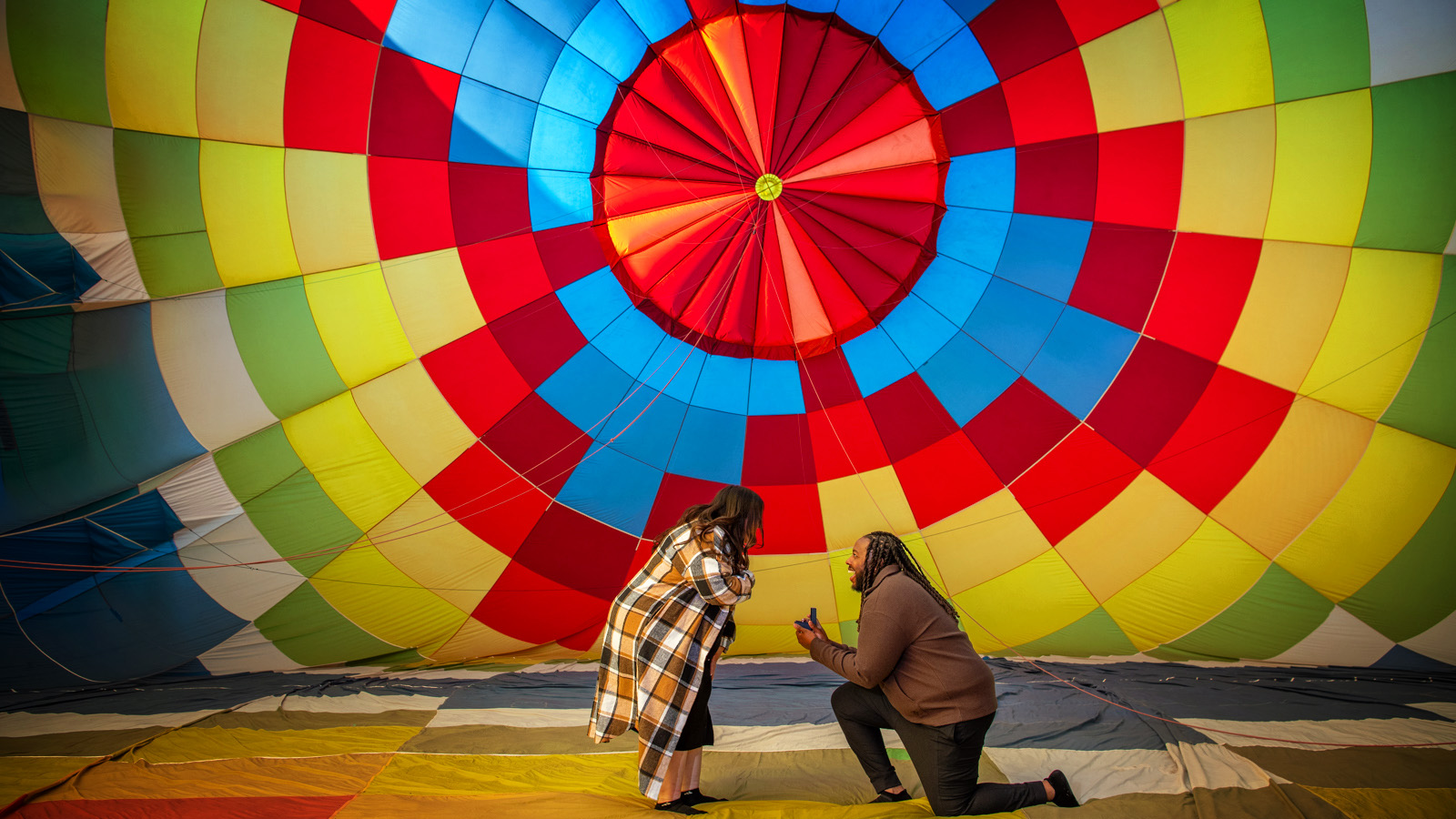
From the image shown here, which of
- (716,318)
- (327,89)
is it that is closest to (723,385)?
(716,318)

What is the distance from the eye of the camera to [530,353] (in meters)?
4.09

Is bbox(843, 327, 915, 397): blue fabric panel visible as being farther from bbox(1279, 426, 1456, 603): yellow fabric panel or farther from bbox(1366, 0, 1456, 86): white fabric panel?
bbox(1366, 0, 1456, 86): white fabric panel

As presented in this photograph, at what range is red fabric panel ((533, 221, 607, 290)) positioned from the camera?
3918mm

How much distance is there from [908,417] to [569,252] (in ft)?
6.73

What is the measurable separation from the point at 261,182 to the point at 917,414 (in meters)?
3.53

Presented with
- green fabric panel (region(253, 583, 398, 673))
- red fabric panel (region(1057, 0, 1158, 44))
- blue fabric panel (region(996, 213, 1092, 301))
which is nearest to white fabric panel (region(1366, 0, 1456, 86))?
red fabric panel (region(1057, 0, 1158, 44))

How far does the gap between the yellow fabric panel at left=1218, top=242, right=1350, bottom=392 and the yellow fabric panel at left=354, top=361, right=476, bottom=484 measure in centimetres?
406

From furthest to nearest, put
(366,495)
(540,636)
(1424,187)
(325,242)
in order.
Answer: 1. (540,636)
2. (366,495)
3. (325,242)
4. (1424,187)

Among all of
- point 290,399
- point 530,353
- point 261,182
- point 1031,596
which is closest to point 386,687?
point 290,399

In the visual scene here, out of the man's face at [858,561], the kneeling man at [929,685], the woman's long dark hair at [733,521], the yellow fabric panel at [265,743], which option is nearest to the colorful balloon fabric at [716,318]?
the yellow fabric panel at [265,743]

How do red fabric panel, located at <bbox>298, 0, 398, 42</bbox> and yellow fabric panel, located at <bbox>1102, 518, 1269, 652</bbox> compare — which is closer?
red fabric panel, located at <bbox>298, 0, 398, 42</bbox>

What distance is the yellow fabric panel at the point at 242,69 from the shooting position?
3.39m

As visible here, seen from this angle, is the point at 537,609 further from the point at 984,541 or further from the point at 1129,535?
the point at 1129,535

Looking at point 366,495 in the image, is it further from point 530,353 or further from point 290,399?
point 530,353
